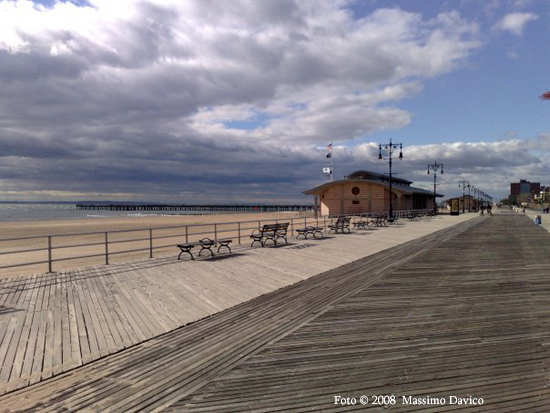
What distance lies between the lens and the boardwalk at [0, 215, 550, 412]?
11.2 feet

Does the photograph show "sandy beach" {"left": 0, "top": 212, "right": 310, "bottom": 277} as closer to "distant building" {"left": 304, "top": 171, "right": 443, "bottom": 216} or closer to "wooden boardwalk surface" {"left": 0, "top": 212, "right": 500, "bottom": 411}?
"wooden boardwalk surface" {"left": 0, "top": 212, "right": 500, "bottom": 411}

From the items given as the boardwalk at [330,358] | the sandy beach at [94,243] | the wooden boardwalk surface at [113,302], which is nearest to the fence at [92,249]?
the sandy beach at [94,243]

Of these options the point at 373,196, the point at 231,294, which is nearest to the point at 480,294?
the point at 231,294

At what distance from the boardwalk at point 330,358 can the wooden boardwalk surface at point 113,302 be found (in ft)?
1.18

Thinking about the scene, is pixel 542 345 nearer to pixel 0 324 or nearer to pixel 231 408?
pixel 231 408

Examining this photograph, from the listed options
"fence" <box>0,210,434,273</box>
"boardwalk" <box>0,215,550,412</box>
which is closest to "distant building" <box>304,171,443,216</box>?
"fence" <box>0,210,434,273</box>

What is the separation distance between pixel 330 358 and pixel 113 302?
4.12m

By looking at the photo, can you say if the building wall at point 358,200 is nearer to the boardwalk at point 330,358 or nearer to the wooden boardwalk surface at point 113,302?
the wooden boardwalk surface at point 113,302

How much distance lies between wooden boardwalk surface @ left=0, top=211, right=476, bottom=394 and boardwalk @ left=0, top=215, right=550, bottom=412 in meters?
0.36

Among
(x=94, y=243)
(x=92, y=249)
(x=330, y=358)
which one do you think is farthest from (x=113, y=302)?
(x=92, y=249)

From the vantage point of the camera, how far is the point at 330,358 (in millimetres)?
4223

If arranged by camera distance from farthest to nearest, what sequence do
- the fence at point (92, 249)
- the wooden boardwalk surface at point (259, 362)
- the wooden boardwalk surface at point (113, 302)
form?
the fence at point (92, 249) → the wooden boardwalk surface at point (113, 302) → the wooden boardwalk surface at point (259, 362)

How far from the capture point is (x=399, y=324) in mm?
5398

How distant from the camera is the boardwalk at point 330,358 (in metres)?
3.42
